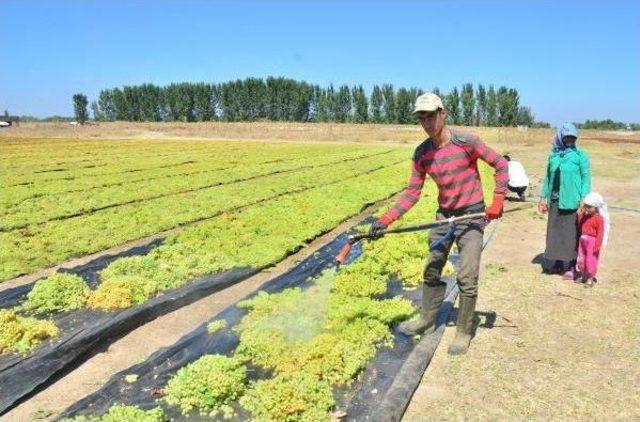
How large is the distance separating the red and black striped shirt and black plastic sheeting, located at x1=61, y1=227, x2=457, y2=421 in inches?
57.6

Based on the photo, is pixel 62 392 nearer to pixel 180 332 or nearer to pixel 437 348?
pixel 180 332

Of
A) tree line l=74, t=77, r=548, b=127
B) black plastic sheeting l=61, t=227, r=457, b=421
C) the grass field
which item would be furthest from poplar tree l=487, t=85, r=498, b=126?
black plastic sheeting l=61, t=227, r=457, b=421

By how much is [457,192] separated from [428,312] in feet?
4.76

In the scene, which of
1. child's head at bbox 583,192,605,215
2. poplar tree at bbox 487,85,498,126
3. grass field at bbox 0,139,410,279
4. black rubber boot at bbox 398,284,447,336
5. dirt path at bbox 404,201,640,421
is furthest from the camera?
poplar tree at bbox 487,85,498,126

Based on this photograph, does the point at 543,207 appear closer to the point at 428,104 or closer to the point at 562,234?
the point at 562,234

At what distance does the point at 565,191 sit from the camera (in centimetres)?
764

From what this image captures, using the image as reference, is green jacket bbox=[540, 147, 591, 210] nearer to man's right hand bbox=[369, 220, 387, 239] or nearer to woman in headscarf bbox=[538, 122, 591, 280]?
woman in headscarf bbox=[538, 122, 591, 280]

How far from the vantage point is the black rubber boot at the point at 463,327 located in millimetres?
5629

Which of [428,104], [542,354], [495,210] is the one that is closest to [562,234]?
[542,354]

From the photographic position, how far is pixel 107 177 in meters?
21.5

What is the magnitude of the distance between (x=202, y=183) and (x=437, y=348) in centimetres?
1489

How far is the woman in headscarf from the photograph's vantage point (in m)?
7.48

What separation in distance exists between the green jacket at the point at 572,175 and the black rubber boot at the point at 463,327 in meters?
2.95

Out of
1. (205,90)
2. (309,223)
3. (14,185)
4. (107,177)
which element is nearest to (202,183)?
(107,177)
